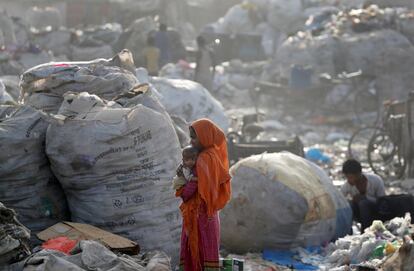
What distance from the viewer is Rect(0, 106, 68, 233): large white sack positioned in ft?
16.5

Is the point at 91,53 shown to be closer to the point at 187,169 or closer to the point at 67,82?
the point at 67,82

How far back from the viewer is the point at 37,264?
3922 millimetres

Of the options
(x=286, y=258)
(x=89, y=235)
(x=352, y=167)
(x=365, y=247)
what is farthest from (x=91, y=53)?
(x=89, y=235)

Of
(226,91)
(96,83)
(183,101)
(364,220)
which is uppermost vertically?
(96,83)

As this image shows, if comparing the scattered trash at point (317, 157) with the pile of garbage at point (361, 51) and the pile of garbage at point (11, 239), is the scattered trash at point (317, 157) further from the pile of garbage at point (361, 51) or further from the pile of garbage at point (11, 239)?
the pile of garbage at point (11, 239)

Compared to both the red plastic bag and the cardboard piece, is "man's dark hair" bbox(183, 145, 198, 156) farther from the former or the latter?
the red plastic bag

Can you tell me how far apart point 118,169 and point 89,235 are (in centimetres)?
51

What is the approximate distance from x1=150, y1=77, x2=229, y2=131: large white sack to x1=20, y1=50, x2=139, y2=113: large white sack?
217 centimetres

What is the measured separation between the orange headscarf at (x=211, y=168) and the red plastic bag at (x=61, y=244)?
0.71 metres

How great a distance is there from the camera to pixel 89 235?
465cm

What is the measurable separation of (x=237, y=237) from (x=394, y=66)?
10.7m

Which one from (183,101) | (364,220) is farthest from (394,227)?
(183,101)

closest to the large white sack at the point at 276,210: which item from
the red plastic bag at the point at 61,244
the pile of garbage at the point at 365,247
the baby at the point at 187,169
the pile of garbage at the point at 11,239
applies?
the pile of garbage at the point at 365,247

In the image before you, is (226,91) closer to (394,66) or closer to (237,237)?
(394,66)
